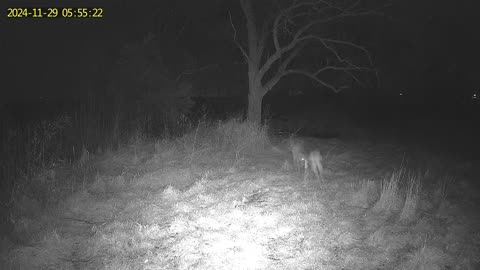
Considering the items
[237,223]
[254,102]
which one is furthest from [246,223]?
[254,102]

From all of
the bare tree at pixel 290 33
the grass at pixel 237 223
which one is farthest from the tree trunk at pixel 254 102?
the grass at pixel 237 223

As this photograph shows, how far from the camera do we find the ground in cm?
416

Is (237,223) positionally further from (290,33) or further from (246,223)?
(290,33)

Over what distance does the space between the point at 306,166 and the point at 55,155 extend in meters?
6.00

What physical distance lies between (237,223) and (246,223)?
126mm

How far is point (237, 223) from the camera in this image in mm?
5031

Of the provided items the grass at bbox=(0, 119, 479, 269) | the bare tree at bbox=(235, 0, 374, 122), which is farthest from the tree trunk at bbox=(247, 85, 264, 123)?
the grass at bbox=(0, 119, 479, 269)

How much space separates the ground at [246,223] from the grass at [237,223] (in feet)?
0.05

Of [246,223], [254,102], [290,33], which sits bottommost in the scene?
[246,223]

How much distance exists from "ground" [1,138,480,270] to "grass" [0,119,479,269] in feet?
0.05

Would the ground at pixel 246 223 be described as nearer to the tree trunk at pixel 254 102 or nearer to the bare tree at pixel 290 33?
the tree trunk at pixel 254 102

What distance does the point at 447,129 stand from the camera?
17.3 metres

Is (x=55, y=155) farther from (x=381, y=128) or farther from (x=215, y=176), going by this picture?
(x=381, y=128)

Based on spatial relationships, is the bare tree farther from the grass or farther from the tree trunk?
the grass
